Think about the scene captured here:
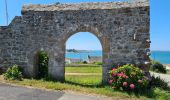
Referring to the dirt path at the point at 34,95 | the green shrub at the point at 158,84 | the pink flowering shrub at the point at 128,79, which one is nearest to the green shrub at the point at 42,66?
the dirt path at the point at 34,95

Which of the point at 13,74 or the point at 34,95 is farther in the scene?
the point at 13,74

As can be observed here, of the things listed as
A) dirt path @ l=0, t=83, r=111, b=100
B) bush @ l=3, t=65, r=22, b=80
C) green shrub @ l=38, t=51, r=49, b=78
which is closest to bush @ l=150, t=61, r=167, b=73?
green shrub @ l=38, t=51, r=49, b=78

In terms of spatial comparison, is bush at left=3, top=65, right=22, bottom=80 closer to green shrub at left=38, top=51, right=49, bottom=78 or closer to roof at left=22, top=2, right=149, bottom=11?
green shrub at left=38, top=51, right=49, bottom=78

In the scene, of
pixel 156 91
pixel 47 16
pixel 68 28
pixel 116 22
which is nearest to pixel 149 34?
pixel 116 22

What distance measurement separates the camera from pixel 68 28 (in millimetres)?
15539

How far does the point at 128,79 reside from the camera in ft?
44.6

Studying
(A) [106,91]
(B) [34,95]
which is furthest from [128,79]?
(B) [34,95]

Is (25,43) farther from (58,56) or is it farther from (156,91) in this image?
A: (156,91)

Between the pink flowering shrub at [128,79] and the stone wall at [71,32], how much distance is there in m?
1.00

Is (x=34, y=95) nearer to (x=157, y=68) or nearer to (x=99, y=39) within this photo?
(x=99, y=39)

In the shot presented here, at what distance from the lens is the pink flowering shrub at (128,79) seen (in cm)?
1357

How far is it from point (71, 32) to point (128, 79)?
12.5 feet

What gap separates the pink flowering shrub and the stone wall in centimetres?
100

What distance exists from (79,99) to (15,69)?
5.08m
